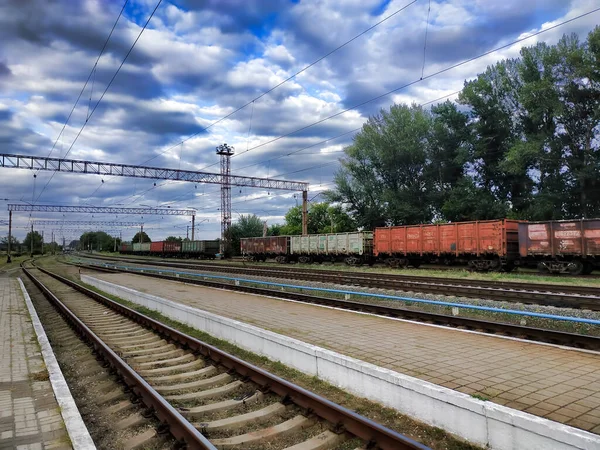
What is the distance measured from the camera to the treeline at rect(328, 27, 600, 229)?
3262 cm

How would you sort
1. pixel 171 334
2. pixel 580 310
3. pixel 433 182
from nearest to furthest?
pixel 171 334 < pixel 580 310 < pixel 433 182

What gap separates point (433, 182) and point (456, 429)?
42357 millimetres

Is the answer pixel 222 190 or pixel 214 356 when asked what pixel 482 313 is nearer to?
pixel 214 356

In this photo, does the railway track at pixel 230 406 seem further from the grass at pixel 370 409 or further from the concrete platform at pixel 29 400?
the concrete platform at pixel 29 400

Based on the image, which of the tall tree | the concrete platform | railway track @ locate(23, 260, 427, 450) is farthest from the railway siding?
the tall tree

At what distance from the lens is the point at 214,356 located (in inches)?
258

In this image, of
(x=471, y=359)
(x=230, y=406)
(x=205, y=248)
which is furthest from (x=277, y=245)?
(x=230, y=406)

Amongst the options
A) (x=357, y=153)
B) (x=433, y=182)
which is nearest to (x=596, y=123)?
(x=433, y=182)

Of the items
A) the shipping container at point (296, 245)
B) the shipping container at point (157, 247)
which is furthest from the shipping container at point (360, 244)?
the shipping container at point (157, 247)

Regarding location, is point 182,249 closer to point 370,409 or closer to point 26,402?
point 26,402

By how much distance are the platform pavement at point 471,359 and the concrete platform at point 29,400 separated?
139 inches

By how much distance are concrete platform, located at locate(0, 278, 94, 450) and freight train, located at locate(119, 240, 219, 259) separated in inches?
1892

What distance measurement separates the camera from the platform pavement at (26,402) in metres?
3.91

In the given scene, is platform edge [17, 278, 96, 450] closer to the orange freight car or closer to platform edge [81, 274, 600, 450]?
platform edge [81, 274, 600, 450]
